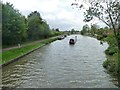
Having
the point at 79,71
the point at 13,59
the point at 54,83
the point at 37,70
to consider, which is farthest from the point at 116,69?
the point at 13,59

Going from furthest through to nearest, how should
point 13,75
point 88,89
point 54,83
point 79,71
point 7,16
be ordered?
1. point 7,16
2. point 79,71
3. point 13,75
4. point 54,83
5. point 88,89

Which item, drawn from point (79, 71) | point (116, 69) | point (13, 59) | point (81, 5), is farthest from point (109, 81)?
point (13, 59)

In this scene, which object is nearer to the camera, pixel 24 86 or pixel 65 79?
pixel 24 86

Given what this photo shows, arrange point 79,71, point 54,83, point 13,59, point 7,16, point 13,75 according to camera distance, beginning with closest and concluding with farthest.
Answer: point 54,83, point 13,75, point 79,71, point 13,59, point 7,16

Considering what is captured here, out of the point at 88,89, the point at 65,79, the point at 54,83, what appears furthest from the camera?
the point at 65,79

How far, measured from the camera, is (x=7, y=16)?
42062 millimetres

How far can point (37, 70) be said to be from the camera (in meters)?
27.7

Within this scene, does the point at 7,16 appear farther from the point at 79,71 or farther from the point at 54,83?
the point at 54,83

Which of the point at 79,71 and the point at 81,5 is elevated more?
the point at 81,5

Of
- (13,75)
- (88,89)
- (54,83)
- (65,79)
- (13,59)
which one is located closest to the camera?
(88,89)

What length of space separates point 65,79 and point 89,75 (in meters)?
3.27

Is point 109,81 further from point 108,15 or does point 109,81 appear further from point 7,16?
point 7,16

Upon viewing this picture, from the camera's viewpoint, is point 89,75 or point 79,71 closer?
point 89,75

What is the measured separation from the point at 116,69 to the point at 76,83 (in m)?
4.83
